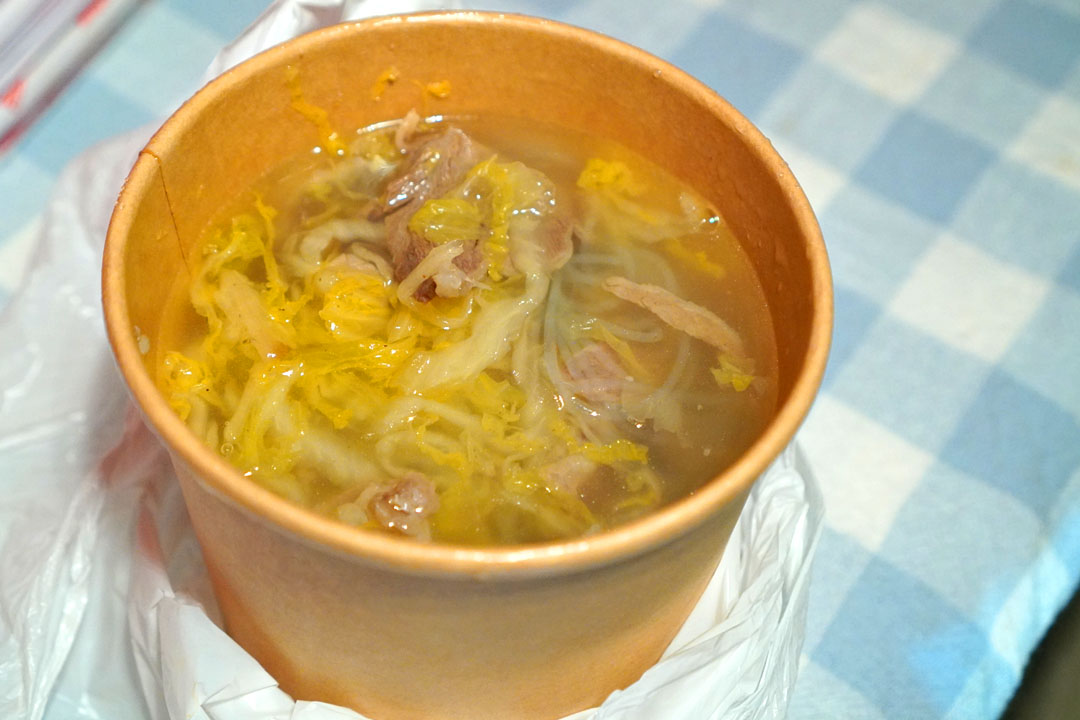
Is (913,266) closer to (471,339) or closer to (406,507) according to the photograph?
(471,339)

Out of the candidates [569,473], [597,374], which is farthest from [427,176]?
[569,473]

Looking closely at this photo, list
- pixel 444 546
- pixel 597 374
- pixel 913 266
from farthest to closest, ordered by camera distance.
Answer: pixel 913 266, pixel 597 374, pixel 444 546

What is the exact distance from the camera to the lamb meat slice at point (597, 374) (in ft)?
3.88

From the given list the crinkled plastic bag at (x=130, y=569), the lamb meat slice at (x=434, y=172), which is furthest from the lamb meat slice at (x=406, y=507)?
the lamb meat slice at (x=434, y=172)

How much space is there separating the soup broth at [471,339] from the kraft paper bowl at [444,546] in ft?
0.15

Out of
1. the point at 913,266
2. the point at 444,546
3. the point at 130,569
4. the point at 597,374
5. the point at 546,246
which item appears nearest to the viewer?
the point at 444,546

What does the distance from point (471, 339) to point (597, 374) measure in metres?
0.15

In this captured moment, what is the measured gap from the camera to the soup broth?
1.11 metres

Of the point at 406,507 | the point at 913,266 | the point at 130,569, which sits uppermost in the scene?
the point at 406,507

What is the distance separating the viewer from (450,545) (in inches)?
34.5

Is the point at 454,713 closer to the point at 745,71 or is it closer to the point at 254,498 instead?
the point at 254,498

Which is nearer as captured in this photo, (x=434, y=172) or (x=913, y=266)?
(x=434, y=172)

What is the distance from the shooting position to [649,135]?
1.37 metres

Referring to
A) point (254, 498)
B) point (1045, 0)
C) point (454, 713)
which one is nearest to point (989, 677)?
point (454, 713)
